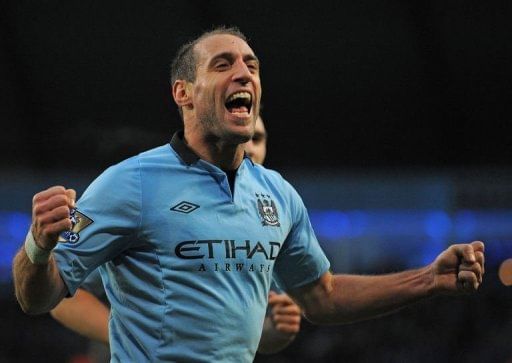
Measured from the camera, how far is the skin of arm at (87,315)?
408 cm

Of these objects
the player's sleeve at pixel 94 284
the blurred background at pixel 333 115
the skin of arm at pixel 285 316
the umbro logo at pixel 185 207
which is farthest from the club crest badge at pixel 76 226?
the blurred background at pixel 333 115

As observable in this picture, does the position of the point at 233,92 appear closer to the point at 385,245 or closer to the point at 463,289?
the point at 463,289

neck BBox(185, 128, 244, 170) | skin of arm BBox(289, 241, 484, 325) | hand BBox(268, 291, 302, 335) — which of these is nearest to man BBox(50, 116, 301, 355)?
hand BBox(268, 291, 302, 335)

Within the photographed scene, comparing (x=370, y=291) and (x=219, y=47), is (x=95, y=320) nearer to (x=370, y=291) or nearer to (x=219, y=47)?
(x=370, y=291)

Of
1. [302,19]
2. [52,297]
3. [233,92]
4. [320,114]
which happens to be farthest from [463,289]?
[320,114]

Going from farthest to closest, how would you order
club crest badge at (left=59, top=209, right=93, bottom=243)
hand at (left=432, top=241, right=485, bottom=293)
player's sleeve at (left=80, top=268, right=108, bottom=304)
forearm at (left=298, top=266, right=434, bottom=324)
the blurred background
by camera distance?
1. the blurred background
2. player's sleeve at (left=80, top=268, right=108, bottom=304)
3. forearm at (left=298, top=266, right=434, bottom=324)
4. hand at (left=432, top=241, right=485, bottom=293)
5. club crest badge at (left=59, top=209, right=93, bottom=243)

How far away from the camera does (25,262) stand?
2.80m

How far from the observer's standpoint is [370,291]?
3.59 m

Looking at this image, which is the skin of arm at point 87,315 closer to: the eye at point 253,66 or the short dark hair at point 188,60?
the short dark hair at point 188,60

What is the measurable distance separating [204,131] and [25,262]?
85 cm

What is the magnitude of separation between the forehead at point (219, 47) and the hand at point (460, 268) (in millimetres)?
957

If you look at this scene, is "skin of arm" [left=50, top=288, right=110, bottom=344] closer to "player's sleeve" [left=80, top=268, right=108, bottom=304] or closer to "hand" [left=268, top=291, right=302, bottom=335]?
"player's sleeve" [left=80, top=268, right=108, bottom=304]

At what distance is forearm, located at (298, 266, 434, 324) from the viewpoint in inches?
139

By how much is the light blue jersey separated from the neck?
10 centimetres
